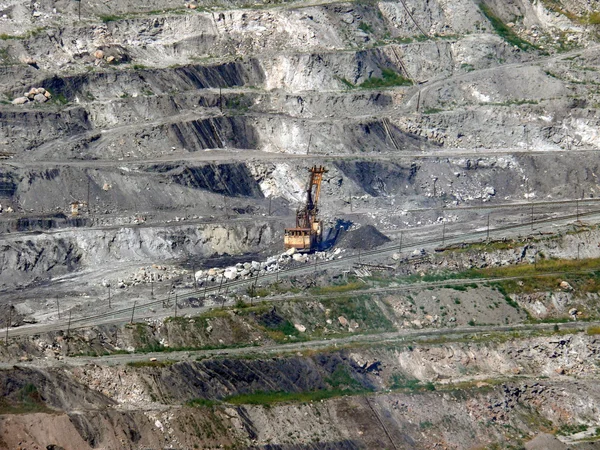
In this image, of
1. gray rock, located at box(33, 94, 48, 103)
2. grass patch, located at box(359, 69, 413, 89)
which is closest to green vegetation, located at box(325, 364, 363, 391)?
gray rock, located at box(33, 94, 48, 103)

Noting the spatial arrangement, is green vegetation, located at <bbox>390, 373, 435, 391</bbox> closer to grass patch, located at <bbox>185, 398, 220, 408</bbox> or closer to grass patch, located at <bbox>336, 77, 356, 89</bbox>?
grass patch, located at <bbox>185, 398, 220, 408</bbox>

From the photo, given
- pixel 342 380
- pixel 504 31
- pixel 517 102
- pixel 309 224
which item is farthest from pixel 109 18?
pixel 342 380

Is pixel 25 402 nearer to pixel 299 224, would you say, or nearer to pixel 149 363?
pixel 149 363

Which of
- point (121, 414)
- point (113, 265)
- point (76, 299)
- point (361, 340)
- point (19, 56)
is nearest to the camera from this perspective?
point (121, 414)

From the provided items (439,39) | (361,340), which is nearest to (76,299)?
(361,340)

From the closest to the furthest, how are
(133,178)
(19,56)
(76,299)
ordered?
(76,299) < (133,178) < (19,56)

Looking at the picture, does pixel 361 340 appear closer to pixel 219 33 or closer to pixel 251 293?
pixel 251 293
